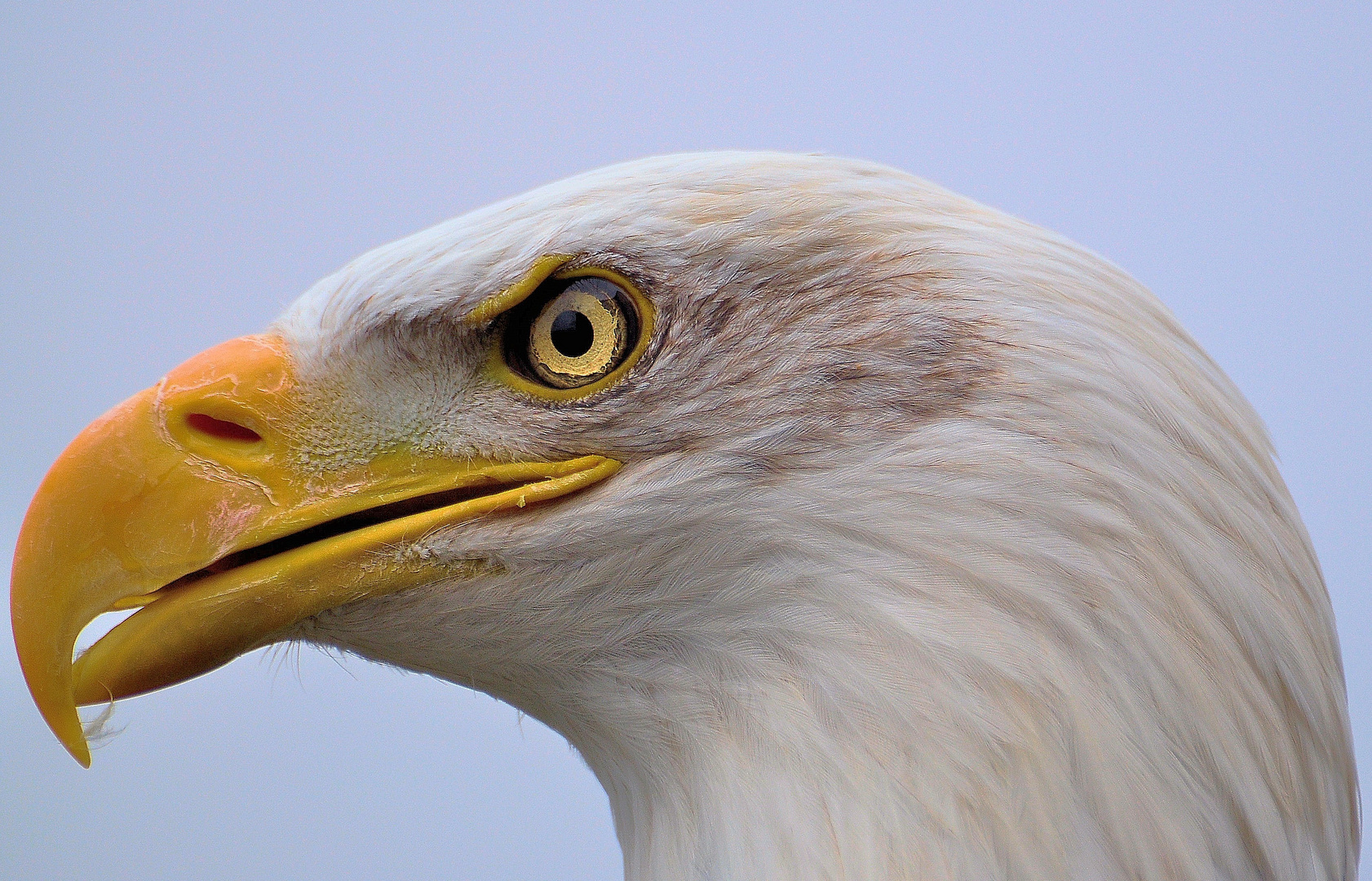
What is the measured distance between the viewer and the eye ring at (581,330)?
1229 millimetres

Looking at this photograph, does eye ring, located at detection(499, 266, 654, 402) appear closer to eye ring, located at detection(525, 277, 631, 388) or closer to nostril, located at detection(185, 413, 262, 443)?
eye ring, located at detection(525, 277, 631, 388)

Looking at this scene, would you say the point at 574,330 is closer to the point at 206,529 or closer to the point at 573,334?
the point at 573,334

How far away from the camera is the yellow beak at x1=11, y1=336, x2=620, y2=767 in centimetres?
123

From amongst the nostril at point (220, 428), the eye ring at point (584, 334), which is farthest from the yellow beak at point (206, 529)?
the eye ring at point (584, 334)

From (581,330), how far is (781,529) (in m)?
0.33

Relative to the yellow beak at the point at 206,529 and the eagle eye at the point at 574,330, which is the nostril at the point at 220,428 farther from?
the eagle eye at the point at 574,330

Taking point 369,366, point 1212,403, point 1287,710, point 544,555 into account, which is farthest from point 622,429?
point 1287,710

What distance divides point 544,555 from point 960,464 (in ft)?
1.62

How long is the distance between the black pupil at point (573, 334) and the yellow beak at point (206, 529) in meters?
0.13

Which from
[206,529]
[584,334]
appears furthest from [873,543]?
[206,529]

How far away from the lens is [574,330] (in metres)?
1.24

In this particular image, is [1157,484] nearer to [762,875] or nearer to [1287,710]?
[1287,710]

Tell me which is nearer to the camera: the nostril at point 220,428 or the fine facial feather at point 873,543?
the fine facial feather at point 873,543

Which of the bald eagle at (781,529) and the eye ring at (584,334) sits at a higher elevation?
the eye ring at (584,334)
